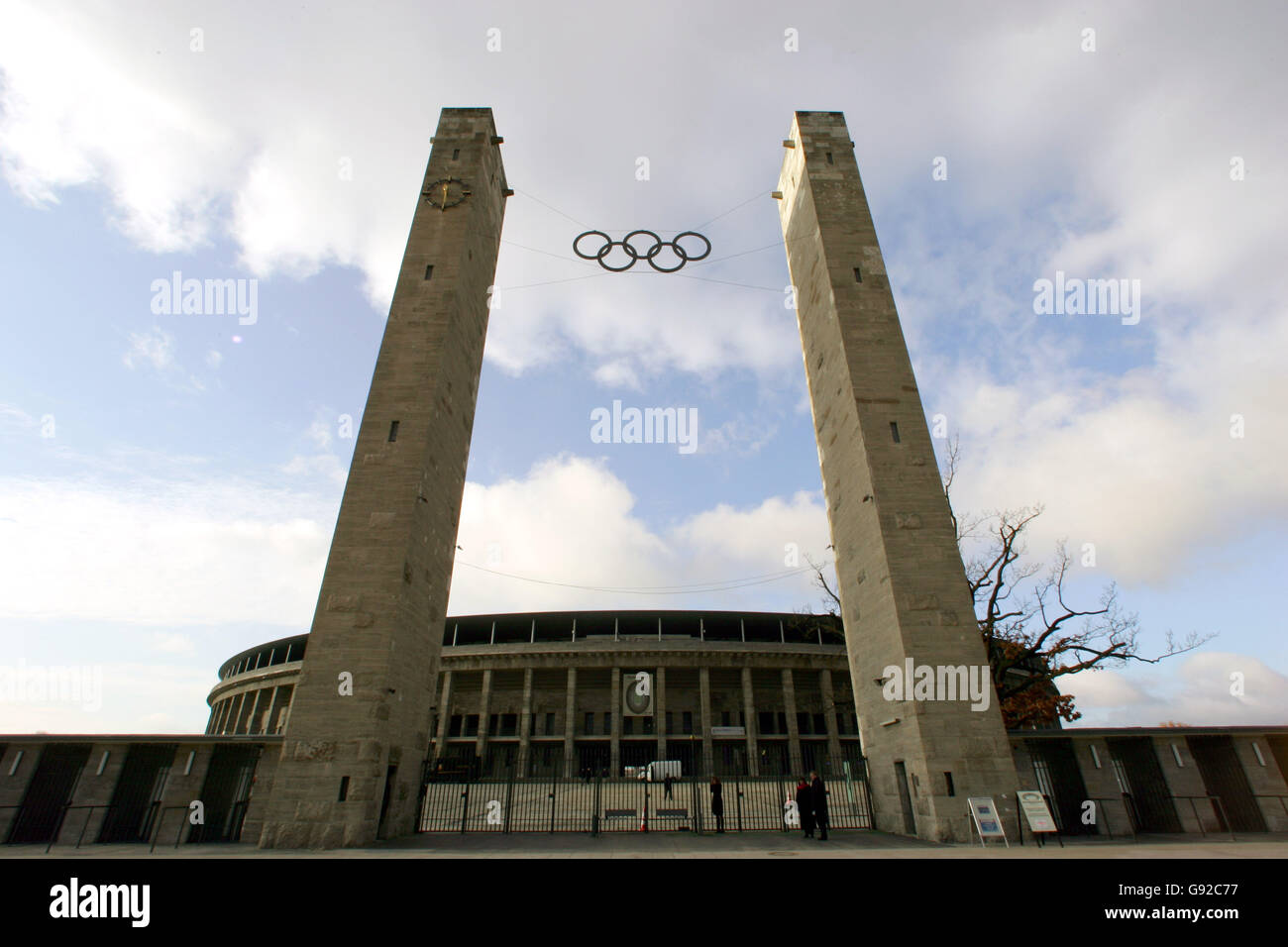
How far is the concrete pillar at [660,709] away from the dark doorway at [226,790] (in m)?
34.3

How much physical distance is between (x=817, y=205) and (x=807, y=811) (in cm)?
2318

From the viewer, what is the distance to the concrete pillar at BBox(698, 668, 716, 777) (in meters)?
48.3

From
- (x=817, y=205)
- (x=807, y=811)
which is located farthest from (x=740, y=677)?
(x=817, y=205)

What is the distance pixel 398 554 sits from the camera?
19.5 meters

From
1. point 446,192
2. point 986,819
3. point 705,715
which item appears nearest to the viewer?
point 986,819

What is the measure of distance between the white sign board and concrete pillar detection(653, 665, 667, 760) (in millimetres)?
35485

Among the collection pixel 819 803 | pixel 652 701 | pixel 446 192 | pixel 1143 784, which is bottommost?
pixel 819 803

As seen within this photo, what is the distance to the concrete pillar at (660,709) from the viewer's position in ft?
159

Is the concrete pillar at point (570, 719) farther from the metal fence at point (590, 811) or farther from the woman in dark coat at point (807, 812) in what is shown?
the woman in dark coat at point (807, 812)

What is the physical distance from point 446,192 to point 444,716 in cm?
4068

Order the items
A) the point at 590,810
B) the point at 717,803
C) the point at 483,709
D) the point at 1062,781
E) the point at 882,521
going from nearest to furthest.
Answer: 1. the point at 1062,781
2. the point at 717,803
3. the point at 882,521
4. the point at 590,810
5. the point at 483,709

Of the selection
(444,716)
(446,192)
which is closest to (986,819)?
(446,192)

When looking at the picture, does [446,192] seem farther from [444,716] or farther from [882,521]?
[444,716]

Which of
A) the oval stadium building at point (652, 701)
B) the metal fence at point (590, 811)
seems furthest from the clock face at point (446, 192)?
the oval stadium building at point (652, 701)
